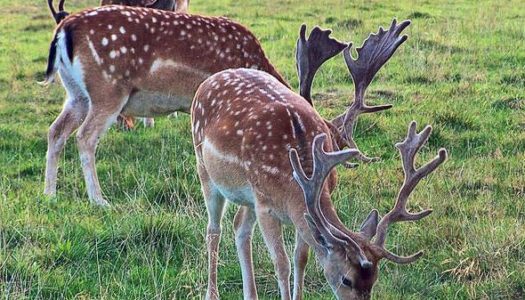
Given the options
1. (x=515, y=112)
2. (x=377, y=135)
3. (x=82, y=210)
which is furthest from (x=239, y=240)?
(x=515, y=112)

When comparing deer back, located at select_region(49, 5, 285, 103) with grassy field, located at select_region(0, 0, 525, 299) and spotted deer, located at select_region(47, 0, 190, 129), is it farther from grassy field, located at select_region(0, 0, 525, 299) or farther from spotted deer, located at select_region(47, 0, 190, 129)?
spotted deer, located at select_region(47, 0, 190, 129)

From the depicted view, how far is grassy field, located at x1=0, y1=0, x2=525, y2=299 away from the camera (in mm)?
4645

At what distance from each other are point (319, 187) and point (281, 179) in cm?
48

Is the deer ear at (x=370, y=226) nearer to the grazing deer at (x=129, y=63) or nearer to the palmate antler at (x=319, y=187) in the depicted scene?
the palmate antler at (x=319, y=187)

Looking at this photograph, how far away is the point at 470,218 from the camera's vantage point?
5.48m

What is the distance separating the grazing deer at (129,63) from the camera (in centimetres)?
632

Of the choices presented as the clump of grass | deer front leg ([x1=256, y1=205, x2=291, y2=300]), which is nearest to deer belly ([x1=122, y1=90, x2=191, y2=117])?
deer front leg ([x1=256, y1=205, x2=291, y2=300])

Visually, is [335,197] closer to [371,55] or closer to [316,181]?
[371,55]

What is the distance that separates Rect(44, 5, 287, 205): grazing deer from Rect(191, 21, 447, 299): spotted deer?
5.10ft

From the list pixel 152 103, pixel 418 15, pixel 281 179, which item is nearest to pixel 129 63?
pixel 152 103

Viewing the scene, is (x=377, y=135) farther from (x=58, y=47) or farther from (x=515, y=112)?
(x=58, y=47)

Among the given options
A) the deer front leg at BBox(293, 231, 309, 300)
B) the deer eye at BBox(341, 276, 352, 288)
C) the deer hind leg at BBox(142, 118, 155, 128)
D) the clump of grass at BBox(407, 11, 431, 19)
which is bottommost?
the clump of grass at BBox(407, 11, 431, 19)

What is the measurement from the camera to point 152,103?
6547 millimetres

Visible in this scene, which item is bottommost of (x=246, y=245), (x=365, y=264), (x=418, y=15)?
(x=418, y=15)
